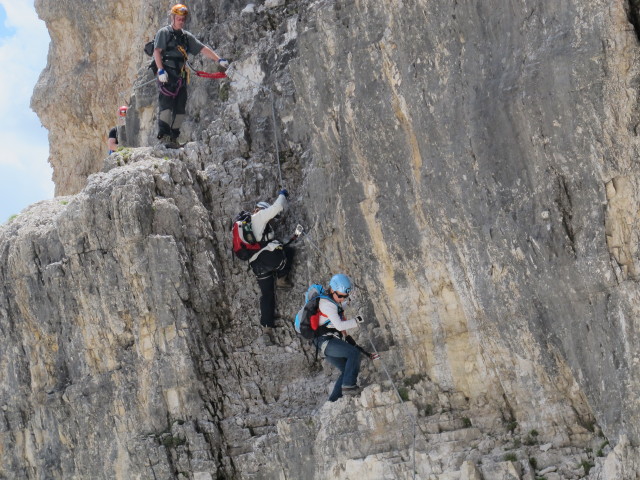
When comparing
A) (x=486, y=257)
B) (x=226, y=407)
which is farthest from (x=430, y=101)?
(x=226, y=407)

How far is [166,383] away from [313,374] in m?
2.41

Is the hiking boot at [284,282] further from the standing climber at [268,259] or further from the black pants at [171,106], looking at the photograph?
the black pants at [171,106]

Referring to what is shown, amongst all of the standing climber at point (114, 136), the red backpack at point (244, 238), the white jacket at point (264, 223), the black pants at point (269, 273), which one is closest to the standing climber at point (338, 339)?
the black pants at point (269, 273)

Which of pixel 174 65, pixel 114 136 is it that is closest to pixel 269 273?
pixel 174 65

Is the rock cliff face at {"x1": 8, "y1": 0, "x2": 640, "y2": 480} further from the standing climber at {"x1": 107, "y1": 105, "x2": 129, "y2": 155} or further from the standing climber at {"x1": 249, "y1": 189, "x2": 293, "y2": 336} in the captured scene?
the standing climber at {"x1": 107, "y1": 105, "x2": 129, "y2": 155}

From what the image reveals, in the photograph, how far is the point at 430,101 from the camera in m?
16.1

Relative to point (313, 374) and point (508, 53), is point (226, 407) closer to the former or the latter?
point (313, 374)

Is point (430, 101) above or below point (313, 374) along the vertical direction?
above

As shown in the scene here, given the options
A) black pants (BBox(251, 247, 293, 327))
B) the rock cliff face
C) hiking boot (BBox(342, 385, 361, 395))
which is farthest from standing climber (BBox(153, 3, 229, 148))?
hiking boot (BBox(342, 385, 361, 395))

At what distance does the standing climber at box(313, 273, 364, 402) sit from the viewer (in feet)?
55.3

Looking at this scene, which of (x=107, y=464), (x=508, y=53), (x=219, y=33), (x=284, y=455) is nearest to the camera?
(x=508, y=53)

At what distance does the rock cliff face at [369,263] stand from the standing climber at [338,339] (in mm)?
300

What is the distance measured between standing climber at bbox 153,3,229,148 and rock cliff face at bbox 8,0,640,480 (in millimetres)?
397

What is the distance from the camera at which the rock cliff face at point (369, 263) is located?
14.4 m
